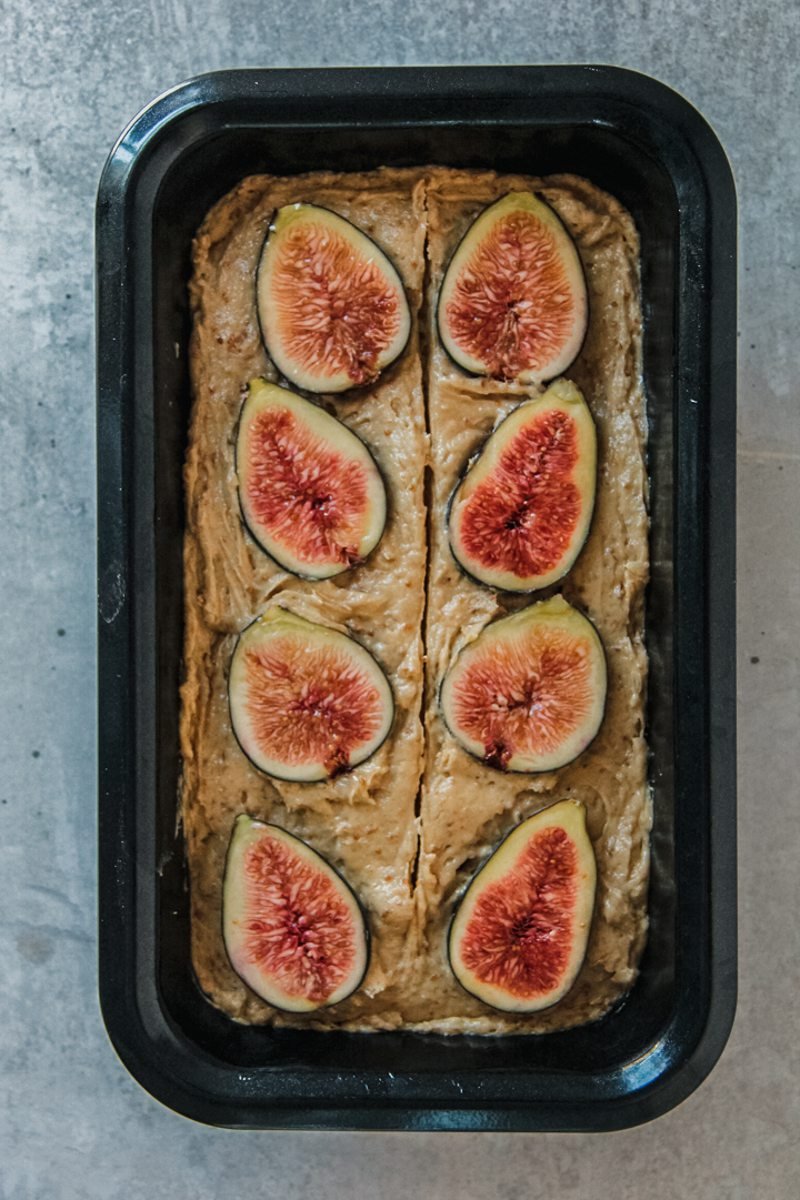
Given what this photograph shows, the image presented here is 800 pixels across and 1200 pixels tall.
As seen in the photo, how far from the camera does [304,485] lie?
1.78 metres

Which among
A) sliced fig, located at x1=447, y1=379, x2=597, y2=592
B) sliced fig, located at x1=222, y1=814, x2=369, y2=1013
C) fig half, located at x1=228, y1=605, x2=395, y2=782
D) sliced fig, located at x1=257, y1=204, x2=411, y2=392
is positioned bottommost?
sliced fig, located at x1=222, y1=814, x2=369, y2=1013

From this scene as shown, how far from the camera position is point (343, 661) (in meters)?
1.77

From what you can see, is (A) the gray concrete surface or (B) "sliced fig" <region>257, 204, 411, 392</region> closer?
(B) "sliced fig" <region>257, 204, 411, 392</region>

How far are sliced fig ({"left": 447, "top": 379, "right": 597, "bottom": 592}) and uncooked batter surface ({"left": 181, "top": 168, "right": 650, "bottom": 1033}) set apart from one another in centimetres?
3

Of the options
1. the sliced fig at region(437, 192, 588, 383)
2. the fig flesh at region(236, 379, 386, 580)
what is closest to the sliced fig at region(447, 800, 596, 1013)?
the fig flesh at region(236, 379, 386, 580)

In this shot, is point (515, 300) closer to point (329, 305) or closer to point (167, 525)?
point (329, 305)

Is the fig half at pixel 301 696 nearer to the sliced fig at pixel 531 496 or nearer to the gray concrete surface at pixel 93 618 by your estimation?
the sliced fig at pixel 531 496

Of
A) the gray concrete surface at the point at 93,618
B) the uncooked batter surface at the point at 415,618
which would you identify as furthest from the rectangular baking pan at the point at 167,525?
the gray concrete surface at the point at 93,618

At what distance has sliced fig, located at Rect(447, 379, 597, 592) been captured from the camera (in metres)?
1.76

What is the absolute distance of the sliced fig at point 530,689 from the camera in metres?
1.76

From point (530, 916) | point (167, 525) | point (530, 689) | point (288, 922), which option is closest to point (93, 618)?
point (167, 525)

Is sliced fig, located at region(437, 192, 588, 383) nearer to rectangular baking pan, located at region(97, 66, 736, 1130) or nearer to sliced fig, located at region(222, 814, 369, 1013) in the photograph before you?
rectangular baking pan, located at region(97, 66, 736, 1130)

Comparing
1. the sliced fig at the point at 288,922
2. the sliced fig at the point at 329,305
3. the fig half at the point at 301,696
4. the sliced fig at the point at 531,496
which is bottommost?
the sliced fig at the point at 288,922

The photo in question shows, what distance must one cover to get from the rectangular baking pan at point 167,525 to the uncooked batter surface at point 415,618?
0.28ft
